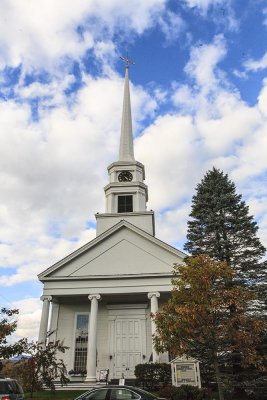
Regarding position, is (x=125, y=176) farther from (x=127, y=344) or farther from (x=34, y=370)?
(x=34, y=370)

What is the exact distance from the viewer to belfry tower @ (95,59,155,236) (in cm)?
2906

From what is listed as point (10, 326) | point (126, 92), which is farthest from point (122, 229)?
point (126, 92)

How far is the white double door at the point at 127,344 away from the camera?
75.2 feet

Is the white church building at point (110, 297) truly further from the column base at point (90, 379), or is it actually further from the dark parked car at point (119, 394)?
the dark parked car at point (119, 394)

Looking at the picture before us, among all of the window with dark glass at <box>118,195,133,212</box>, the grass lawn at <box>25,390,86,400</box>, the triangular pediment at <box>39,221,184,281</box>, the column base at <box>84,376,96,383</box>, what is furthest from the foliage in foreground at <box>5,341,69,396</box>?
the window with dark glass at <box>118,195,133,212</box>

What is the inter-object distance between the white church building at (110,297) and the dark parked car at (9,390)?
9.64 metres

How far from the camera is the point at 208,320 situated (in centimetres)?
1454

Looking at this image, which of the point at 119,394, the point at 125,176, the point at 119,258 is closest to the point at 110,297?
the point at 119,258

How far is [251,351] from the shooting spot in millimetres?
14414

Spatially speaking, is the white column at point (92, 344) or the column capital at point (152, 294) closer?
the white column at point (92, 344)

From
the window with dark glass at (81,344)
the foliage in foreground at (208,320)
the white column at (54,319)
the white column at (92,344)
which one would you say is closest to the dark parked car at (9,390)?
the foliage in foreground at (208,320)

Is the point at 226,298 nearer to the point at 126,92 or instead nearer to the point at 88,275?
the point at 88,275

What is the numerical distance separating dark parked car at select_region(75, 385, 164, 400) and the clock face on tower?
20.8 metres

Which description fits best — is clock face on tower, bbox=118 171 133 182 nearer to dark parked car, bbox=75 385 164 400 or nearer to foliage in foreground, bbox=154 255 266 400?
foliage in foreground, bbox=154 255 266 400
